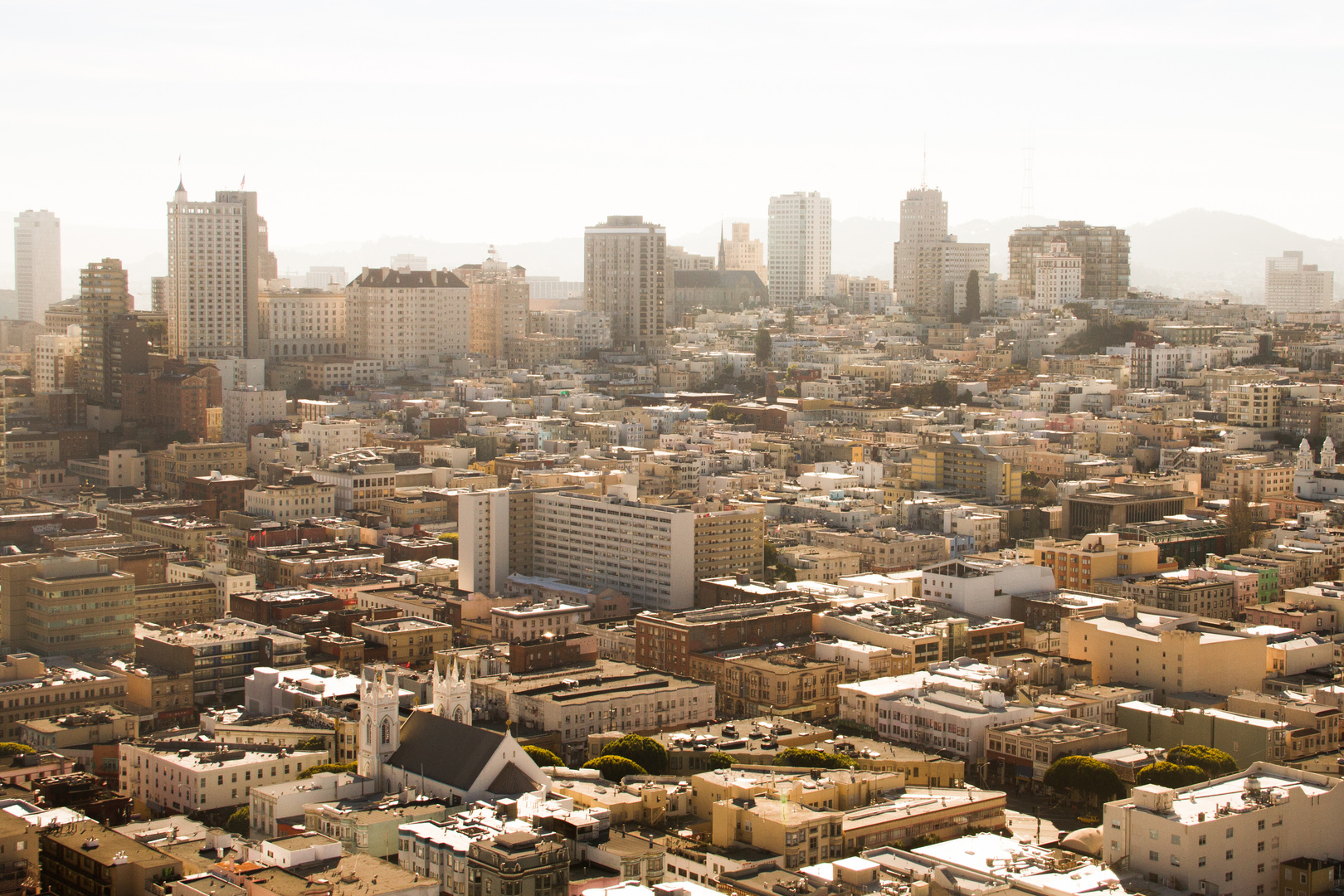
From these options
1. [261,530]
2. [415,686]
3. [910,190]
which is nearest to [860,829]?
[415,686]

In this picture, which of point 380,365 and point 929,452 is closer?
point 929,452

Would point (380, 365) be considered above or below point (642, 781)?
above

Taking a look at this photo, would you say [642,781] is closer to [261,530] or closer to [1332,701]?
[1332,701]

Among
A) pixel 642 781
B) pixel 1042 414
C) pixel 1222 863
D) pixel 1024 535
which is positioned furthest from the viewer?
pixel 1042 414

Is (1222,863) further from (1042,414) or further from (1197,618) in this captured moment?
→ (1042,414)

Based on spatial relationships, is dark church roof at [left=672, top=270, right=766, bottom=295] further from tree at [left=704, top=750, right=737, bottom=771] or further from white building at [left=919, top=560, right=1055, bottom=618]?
tree at [left=704, top=750, right=737, bottom=771]

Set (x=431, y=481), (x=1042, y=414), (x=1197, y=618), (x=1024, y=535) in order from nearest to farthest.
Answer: (x=1197, y=618)
(x=1024, y=535)
(x=431, y=481)
(x=1042, y=414)

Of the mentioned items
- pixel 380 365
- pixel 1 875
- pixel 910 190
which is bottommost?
pixel 1 875
